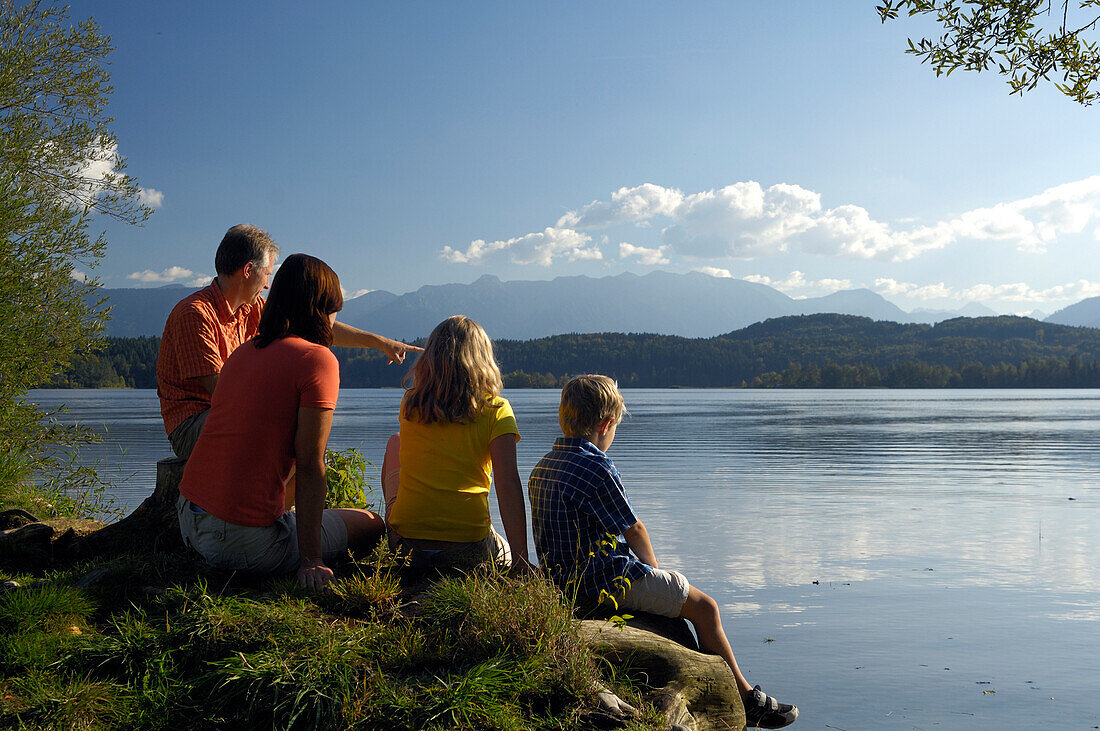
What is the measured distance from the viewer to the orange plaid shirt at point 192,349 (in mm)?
4715

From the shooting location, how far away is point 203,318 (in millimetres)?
4742

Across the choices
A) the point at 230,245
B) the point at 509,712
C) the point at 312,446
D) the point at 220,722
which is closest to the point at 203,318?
the point at 230,245

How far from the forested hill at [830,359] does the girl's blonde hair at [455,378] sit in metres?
120

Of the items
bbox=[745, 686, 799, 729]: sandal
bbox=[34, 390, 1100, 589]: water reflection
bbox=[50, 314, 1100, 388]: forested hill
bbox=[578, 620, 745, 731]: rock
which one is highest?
bbox=[50, 314, 1100, 388]: forested hill

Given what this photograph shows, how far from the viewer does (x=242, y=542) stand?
4.12 m

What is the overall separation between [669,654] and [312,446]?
6.58ft

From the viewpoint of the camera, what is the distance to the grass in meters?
3.18

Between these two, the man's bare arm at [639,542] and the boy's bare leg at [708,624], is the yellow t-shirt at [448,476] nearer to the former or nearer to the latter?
the man's bare arm at [639,542]

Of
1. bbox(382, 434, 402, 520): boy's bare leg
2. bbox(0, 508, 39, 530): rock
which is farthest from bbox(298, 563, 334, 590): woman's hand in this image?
bbox(0, 508, 39, 530): rock

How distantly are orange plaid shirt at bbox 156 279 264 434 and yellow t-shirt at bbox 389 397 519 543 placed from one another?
127cm

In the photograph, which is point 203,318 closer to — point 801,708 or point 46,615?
point 46,615

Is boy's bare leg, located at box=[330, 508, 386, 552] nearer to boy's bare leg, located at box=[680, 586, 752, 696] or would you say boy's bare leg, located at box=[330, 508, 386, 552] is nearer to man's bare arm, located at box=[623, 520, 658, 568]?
man's bare arm, located at box=[623, 520, 658, 568]

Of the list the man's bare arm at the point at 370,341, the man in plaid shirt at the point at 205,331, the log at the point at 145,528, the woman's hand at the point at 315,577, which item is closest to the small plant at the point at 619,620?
the woman's hand at the point at 315,577

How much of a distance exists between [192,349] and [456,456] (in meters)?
1.71
